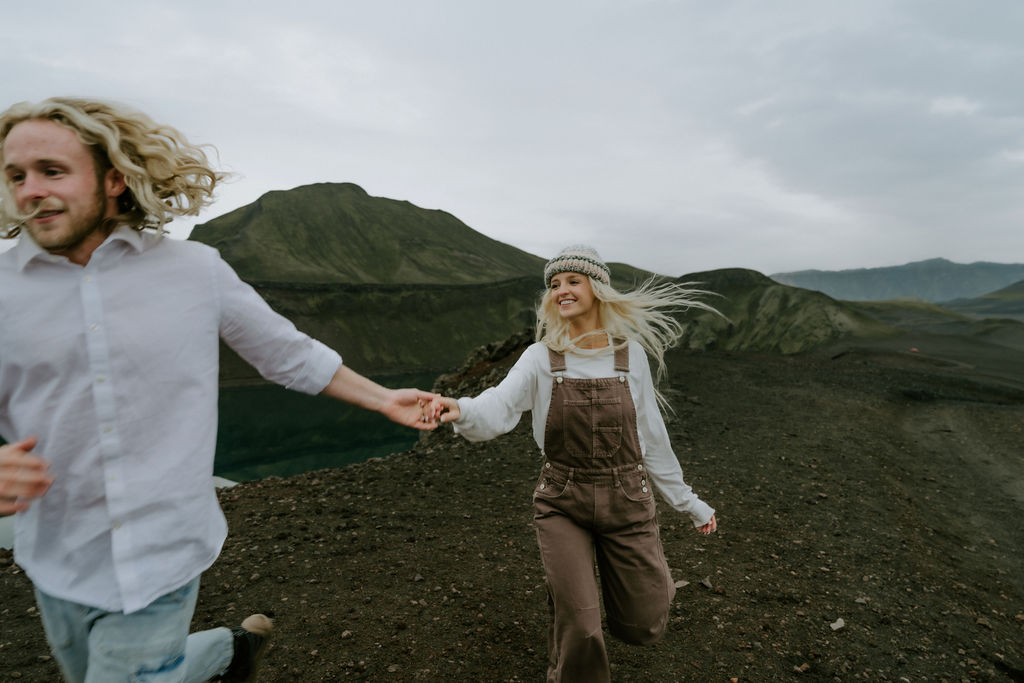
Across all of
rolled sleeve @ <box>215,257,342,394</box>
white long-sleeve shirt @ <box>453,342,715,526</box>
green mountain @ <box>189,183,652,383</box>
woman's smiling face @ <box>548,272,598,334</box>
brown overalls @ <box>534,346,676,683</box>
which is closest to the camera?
rolled sleeve @ <box>215,257,342,394</box>

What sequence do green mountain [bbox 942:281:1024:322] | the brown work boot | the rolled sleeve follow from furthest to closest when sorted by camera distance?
green mountain [bbox 942:281:1024:322] → the brown work boot → the rolled sleeve

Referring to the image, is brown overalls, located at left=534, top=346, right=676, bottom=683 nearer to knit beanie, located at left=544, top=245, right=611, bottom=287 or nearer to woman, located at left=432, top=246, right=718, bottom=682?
woman, located at left=432, top=246, right=718, bottom=682

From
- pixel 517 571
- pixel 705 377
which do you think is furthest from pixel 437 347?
pixel 517 571

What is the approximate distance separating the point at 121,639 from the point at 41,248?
113 centimetres

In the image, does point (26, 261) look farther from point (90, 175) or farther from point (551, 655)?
point (551, 655)

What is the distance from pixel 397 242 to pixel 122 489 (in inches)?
5891

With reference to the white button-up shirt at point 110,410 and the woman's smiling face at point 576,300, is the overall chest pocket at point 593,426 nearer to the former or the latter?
the woman's smiling face at point 576,300

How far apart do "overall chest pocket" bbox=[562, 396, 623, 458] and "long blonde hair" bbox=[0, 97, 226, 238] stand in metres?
1.81

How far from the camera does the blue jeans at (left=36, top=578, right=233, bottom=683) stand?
174cm

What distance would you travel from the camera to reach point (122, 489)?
1730 millimetres

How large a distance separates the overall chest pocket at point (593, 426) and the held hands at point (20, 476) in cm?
201

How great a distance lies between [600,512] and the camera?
2.89 m

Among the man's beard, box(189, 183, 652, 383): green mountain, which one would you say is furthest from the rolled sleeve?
box(189, 183, 652, 383): green mountain

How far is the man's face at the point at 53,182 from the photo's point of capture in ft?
5.60
